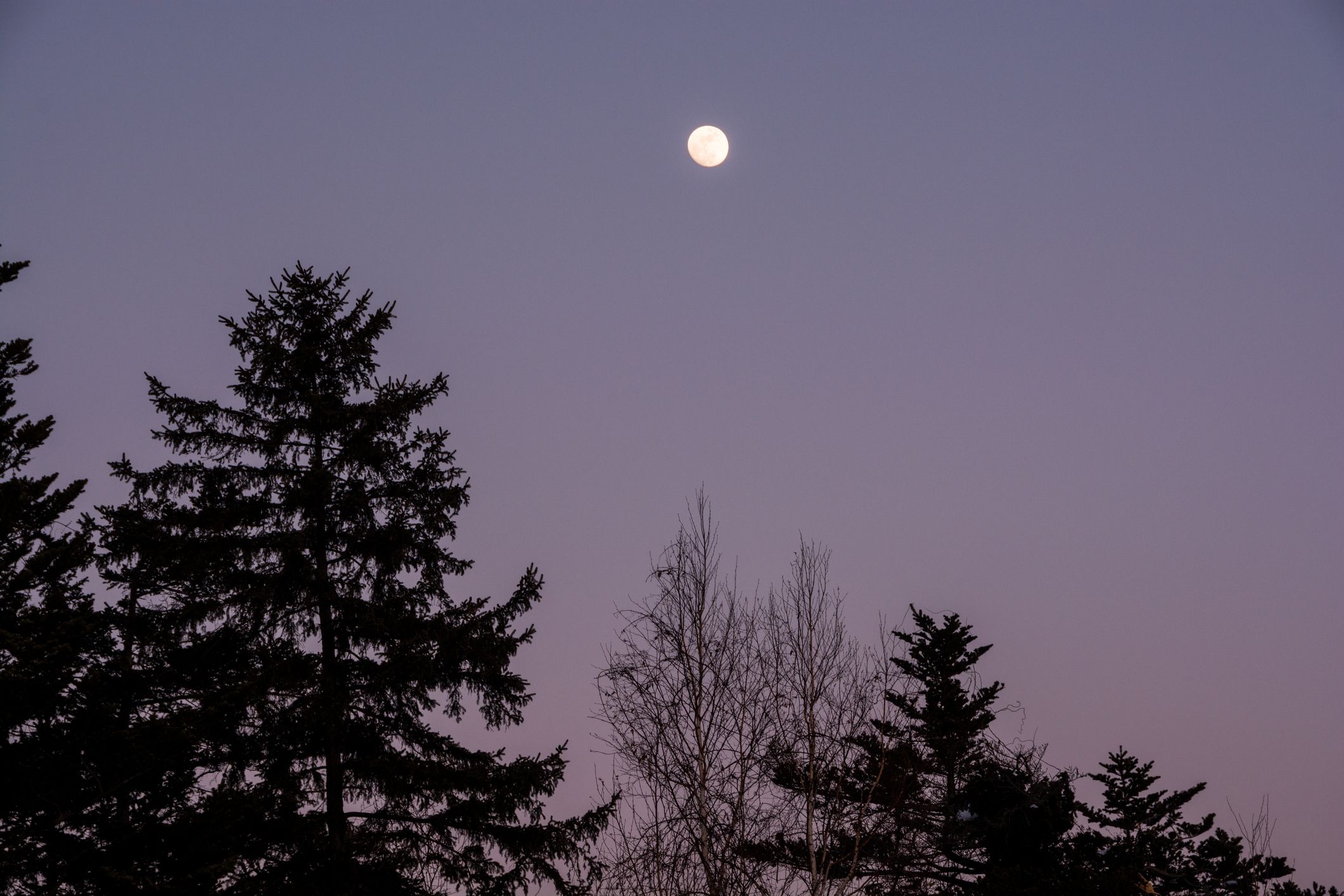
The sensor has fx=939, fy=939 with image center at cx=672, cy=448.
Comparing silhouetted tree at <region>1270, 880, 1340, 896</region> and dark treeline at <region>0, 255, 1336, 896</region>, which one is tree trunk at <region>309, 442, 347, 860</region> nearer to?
dark treeline at <region>0, 255, 1336, 896</region>

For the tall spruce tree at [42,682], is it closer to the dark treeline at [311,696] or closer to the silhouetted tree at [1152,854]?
the dark treeline at [311,696]

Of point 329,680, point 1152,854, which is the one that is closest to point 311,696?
point 329,680

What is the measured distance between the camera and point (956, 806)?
74.1 ft

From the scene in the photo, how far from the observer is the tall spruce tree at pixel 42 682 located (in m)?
12.5

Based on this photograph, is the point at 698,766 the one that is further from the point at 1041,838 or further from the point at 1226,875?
the point at 1226,875

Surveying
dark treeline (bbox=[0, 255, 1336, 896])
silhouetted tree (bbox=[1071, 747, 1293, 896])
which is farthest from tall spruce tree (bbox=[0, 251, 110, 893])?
silhouetted tree (bbox=[1071, 747, 1293, 896])

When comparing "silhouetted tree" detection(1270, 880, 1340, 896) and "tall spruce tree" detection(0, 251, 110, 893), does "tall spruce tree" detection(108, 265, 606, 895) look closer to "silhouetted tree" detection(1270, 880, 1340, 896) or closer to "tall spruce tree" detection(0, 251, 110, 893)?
"tall spruce tree" detection(0, 251, 110, 893)

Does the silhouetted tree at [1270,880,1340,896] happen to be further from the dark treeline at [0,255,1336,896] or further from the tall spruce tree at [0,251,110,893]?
the tall spruce tree at [0,251,110,893]

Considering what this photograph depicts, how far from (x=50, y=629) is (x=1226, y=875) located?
76.2ft

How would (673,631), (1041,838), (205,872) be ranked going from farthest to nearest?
(1041,838) < (673,631) < (205,872)

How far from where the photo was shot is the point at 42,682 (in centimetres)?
1315

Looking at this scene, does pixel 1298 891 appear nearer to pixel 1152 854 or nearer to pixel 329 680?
pixel 1152 854

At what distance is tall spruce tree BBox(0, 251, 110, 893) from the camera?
1252cm

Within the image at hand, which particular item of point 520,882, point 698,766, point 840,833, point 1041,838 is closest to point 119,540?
point 520,882
